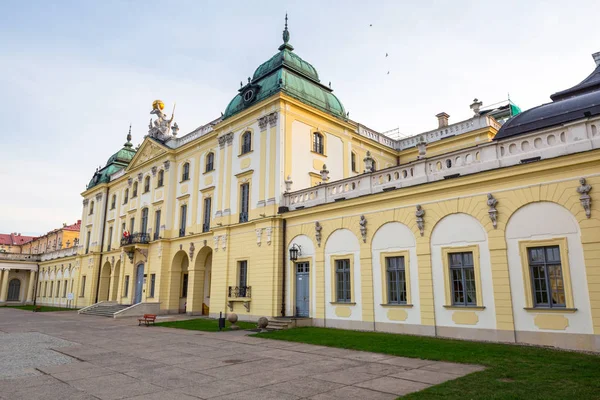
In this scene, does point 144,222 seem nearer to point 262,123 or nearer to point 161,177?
point 161,177

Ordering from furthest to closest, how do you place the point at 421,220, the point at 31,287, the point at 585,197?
the point at 31,287, the point at 421,220, the point at 585,197

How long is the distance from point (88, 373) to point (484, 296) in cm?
1256

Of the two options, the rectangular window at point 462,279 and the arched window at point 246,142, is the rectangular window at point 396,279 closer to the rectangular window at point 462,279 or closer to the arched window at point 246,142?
the rectangular window at point 462,279

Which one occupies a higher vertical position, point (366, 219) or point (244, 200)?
point (244, 200)

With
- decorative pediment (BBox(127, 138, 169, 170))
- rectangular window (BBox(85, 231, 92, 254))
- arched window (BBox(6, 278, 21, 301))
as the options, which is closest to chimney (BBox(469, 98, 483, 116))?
decorative pediment (BBox(127, 138, 169, 170))

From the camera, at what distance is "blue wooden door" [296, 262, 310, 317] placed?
21.6m

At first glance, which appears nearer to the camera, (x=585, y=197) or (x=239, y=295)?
(x=585, y=197)

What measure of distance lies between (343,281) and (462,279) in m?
6.04

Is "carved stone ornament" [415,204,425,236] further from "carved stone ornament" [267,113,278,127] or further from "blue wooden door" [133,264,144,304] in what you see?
"blue wooden door" [133,264,144,304]

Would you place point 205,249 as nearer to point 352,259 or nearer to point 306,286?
point 306,286

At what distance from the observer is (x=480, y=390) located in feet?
25.8

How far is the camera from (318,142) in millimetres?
27062

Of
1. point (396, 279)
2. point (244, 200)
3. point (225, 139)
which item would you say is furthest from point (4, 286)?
point (396, 279)

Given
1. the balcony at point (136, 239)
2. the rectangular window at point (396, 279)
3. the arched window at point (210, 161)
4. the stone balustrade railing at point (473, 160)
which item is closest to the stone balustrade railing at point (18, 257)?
the balcony at point (136, 239)
